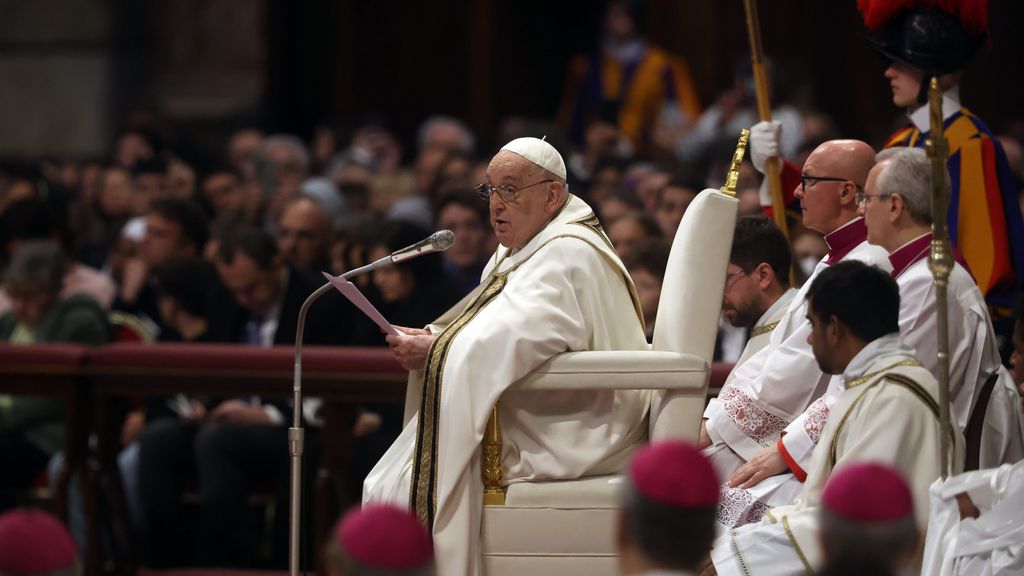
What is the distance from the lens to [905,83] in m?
5.92

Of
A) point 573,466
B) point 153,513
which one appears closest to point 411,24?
point 153,513

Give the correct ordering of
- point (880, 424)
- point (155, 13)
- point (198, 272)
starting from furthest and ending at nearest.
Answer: point (155, 13) → point (198, 272) → point (880, 424)

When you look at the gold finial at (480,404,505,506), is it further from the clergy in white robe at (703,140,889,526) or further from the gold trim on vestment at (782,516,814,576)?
the gold trim on vestment at (782,516,814,576)

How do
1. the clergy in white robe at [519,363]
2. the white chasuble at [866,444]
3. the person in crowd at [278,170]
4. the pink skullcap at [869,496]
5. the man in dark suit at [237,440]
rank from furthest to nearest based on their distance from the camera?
the person in crowd at [278,170] < the man in dark suit at [237,440] < the clergy in white robe at [519,363] < the white chasuble at [866,444] < the pink skullcap at [869,496]

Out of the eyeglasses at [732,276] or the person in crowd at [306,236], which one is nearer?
the eyeglasses at [732,276]

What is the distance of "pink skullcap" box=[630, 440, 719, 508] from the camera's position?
9.34ft

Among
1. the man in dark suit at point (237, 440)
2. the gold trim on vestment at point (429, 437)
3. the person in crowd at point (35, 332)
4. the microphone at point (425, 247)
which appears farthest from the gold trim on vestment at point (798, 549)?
the person in crowd at point (35, 332)

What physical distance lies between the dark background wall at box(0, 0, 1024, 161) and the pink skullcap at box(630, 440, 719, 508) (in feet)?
35.8

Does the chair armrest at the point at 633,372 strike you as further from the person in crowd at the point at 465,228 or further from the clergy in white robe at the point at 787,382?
the person in crowd at the point at 465,228

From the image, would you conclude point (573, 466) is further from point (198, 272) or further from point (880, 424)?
point (198, 272)

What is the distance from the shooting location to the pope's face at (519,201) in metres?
5.36

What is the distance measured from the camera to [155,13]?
48.2 feet

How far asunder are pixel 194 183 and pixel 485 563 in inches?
275

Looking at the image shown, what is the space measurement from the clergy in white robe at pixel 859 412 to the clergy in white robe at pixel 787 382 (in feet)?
1.00
